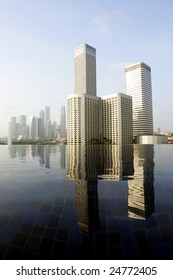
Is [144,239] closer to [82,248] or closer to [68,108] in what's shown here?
[82,248]

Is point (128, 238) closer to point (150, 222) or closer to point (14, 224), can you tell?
point (150, 222)

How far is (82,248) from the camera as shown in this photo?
4.70m

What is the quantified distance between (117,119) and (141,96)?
158 feet

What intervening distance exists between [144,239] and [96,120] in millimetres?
143974

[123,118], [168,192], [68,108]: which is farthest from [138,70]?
[168,192]

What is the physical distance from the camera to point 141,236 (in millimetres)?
5098

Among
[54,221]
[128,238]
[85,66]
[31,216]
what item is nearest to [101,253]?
[128,238]

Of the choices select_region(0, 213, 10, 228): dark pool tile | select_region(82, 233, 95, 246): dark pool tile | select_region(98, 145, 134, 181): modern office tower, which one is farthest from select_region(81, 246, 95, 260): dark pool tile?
select_region(98, 145, 134, 181): modern office tower

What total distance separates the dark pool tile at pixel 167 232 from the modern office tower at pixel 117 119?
12570 cm

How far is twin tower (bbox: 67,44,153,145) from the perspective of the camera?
134625 mm

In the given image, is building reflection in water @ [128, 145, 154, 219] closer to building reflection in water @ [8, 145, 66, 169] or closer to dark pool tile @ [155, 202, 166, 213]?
dark pool tile @ [155, 202, 166, 213]

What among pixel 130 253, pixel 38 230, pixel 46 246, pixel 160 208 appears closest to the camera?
pixel 130 253

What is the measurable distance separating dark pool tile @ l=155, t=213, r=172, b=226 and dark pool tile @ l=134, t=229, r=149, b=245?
0.71 meters

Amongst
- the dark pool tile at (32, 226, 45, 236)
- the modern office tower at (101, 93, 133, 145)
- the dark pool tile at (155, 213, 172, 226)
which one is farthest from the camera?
the modern office tower at (101, 93, 133, 145)
